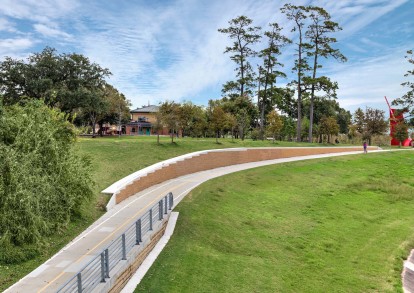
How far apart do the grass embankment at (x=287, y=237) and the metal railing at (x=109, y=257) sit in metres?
1.07

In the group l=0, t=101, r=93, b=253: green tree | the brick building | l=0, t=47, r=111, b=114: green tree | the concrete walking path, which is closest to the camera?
the concrete walking path

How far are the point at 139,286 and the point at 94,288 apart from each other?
201 centimetres

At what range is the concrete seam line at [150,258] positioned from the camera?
423 inches

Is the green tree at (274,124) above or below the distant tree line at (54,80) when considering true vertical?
below

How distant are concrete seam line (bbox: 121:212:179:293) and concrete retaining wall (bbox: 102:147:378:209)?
10.9 feet

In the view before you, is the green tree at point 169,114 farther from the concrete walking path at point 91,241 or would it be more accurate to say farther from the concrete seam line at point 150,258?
the concrete seam line at point 150,258

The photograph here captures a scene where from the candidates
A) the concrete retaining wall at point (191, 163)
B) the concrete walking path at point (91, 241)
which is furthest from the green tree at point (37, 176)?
the concrete retaining wall at point (191, 163)

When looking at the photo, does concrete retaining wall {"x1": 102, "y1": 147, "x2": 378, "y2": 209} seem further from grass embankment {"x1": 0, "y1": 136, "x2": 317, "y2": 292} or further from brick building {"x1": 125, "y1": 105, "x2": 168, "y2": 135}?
brick building {"x1": 125, "y1": 105, "x2": 168, "y2": 135}

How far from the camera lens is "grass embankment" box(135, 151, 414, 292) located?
475 inches

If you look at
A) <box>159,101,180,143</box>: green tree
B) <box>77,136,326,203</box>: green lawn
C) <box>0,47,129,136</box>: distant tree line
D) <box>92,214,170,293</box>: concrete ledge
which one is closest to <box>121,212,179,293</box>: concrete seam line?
<box>92,214,170,293</box>: concrete ledge

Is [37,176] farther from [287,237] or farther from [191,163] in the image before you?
[191,163]

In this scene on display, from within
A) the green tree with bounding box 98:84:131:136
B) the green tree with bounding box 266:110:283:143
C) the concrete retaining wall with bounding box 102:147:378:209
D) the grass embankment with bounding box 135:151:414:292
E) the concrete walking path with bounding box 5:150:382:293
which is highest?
the green tree with bounding box 98:84:131:136

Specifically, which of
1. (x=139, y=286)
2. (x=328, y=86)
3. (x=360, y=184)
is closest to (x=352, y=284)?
(x=139, y=286)

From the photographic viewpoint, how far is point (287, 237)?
16375mm
